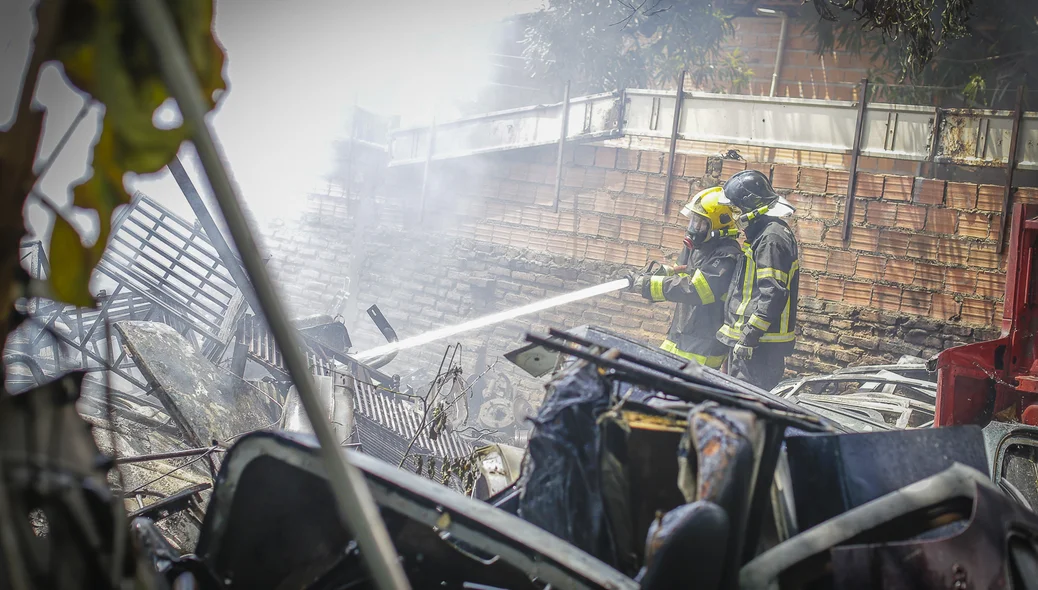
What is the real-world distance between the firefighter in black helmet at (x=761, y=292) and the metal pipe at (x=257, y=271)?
475cm

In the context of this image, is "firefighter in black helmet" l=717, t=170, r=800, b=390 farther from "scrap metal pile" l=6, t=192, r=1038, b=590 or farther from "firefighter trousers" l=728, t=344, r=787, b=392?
"scrap metal pile" l=6, t=192, r=1038, b=590

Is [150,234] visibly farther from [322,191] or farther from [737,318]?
[737,318]

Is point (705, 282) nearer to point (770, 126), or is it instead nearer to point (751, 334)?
point (751, 334)

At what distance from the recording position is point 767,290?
5.39 metres

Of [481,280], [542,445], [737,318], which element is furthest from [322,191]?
[542,445]

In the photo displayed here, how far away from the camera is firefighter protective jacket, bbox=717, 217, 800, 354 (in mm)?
5395

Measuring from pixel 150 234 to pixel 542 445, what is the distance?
20.3 feet

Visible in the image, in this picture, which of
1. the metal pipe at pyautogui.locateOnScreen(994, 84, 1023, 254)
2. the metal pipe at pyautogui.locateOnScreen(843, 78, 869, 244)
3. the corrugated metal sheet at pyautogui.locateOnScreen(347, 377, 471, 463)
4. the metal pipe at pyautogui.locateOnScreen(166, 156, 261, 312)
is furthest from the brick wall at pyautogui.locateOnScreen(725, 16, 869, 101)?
the metal pipe at pyautogui.locateOnScreen(166, 156, 261, 312)

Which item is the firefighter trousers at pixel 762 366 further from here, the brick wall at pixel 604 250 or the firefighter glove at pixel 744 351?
the brick wall at pixel 604 250

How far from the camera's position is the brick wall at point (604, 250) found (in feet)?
23.6

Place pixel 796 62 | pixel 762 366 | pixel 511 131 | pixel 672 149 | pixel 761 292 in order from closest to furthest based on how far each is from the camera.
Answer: pixel 761 292 → pixel 762 366 → pixel 672 149 → pixel 796 62 → pixel 511 131

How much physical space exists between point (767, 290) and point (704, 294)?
54cm

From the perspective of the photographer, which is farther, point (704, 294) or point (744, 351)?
point (704, 294)

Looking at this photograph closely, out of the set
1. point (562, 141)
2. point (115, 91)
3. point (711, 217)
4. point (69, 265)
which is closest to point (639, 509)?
point (69, 265)
